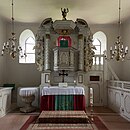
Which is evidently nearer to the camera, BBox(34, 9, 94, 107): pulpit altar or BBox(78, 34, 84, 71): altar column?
BBox(34, 9, 94, 107): pulpit altar

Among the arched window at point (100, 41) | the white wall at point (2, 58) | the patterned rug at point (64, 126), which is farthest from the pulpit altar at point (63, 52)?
the patterned rug at point (64, 126)

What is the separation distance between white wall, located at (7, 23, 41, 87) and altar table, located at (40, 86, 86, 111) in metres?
2.53

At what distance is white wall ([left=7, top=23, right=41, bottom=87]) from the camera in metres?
10.4

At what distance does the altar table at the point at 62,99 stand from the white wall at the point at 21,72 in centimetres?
253

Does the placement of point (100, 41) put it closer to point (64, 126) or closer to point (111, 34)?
point (111, 34)

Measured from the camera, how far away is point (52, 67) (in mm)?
9508

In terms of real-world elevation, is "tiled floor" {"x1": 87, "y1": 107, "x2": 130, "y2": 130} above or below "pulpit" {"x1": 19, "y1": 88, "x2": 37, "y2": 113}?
below

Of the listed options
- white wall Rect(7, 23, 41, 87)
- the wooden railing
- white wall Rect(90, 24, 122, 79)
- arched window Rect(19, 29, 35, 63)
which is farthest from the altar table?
white wall Rect(90, 24, 122, 79)

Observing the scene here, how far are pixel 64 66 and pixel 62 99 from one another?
1566 mm

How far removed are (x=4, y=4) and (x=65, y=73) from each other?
3.73 meters

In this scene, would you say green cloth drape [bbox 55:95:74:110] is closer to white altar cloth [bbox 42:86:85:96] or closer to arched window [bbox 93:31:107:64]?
white altar cloth [bbox 42:86:85:96]

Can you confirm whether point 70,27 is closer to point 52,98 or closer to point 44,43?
point 44,43

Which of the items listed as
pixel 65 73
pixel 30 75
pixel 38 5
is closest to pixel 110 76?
pixel 65 73

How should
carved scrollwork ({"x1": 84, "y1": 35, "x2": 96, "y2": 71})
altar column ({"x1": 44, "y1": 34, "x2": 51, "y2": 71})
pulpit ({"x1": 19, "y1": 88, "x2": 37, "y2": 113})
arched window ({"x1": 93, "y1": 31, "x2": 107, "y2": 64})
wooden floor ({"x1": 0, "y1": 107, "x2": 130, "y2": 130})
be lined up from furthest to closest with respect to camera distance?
arched window ({"x1": 93, "y1": 31, "x2": 107, "y2": 64}), carved scrollwork ({"x1": 84, "y1": 35, "x2": 96, "y2": 71}), altar column ({"x1": 44, "y1": 34, "x2": 51, "y2": 71}), pulpit ({"x1": 19, "y1": 88, "x2": 37, "y2": 113}), wooden floor ({"x1": 0, "y1": 107, "x2": 130, "y2": 130})
